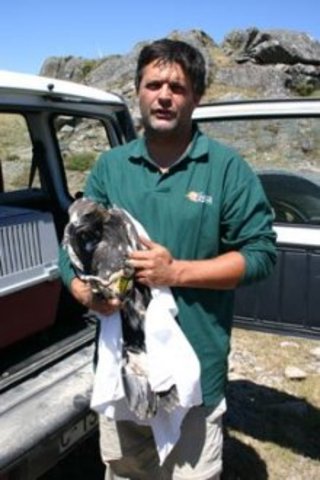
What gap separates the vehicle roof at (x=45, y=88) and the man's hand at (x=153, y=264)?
1150 mm

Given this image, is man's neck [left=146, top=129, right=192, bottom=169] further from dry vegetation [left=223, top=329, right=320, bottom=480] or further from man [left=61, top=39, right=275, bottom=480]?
dry vegetation [left=223, top=329, right=320, bottom=480]

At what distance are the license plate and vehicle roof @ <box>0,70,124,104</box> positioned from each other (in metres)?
1.38

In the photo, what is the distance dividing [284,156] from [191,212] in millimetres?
2048

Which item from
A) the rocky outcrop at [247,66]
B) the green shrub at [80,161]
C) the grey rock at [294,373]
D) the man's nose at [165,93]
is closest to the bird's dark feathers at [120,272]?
the man's nose at [165,93]

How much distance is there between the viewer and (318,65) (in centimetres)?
2547

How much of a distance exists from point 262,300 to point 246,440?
91 cm

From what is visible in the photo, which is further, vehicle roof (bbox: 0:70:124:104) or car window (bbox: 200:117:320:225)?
car window (bbox: 200:117:320:225)

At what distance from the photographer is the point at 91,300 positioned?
212 centimetres

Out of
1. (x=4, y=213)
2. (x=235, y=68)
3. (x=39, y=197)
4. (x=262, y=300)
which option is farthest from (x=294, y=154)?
(x=235, y=68)

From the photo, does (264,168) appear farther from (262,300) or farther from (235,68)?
(235,68)

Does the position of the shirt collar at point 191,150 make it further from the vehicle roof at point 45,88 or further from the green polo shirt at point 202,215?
the vehicle roof at point 45,88

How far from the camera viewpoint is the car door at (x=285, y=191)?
3.44 meters

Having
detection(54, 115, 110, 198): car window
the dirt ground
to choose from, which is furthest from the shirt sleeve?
detection(54, 115, 110, 198): car window

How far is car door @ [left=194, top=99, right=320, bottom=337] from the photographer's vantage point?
344cm
